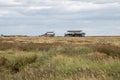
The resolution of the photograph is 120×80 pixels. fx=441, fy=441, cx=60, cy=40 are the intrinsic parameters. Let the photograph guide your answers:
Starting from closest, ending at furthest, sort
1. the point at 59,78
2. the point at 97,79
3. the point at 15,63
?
the point at 97,79
the point at 59,78
the point at 15,63

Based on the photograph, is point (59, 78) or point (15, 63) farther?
point (15, 63)

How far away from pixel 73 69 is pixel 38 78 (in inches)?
127

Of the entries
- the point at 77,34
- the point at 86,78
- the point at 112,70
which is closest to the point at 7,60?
the point at 112,70

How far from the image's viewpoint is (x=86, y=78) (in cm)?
1193

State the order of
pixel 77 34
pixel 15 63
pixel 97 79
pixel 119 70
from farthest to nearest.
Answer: pixel 77 34
pixel 15 63
pixel 119 70
pixel 97 79

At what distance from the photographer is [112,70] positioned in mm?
14539

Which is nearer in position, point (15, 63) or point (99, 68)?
point (99, 68)

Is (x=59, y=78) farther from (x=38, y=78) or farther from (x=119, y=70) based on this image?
(x=119, y=70)

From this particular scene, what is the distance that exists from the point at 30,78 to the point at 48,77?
0.55 m

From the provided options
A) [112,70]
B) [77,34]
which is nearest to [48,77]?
[112,70]

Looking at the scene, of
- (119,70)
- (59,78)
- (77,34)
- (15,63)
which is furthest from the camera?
(77,34)

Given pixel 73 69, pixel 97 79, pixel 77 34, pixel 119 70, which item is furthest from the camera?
pixel 77 34

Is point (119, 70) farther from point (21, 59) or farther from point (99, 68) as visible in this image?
point (21, 59)

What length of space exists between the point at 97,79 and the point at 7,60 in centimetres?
1225
